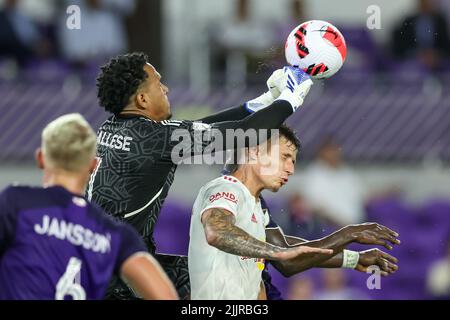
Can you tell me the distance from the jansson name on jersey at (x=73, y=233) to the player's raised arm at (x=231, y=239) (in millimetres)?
1351

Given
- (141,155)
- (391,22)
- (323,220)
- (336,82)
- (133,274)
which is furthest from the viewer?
(391,22)

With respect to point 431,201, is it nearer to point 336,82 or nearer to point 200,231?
point 336,82

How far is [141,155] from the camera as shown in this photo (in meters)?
7.80

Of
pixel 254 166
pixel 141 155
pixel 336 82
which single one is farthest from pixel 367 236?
pixel 336 82

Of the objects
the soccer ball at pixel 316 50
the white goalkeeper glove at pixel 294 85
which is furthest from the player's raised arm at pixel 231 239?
the soccer ball at pixel 316 50

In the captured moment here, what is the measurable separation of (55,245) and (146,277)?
0.48 meters

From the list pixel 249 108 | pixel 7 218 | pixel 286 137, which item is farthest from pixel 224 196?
pixel 7 218

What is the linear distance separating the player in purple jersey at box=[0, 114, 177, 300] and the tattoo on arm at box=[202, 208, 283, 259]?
122 cm

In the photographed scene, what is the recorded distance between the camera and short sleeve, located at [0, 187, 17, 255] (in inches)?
233

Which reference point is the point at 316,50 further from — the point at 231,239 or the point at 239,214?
the point at 231,239

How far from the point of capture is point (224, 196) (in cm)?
768

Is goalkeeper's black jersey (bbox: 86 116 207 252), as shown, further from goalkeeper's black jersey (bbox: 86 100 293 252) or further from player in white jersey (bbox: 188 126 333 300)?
player in white jersey (bbox: 188 126 333 300)

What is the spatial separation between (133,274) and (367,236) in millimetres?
2457

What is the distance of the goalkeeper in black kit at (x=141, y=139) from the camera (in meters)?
7.79
